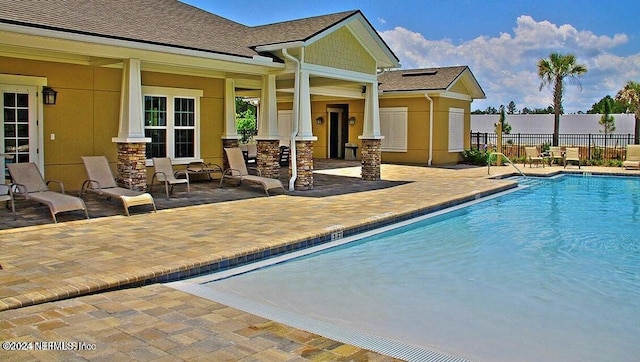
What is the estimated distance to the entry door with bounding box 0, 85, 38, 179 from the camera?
460 inches

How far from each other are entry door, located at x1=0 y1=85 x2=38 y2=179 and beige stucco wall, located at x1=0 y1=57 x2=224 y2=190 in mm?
270

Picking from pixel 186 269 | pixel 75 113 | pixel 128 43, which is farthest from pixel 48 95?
pixel 186 269

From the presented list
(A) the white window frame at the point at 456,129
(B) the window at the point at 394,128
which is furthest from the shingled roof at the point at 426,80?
(A) the white window frame at the point at 456,129

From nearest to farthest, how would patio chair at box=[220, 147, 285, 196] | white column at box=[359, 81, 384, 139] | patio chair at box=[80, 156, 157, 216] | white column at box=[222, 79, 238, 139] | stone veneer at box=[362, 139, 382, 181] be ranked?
patio chair at box=[80, 156, 157, 216], patio chair at box=[220, 147, 285, 196], white column at box=[222, 79, 238, 139], white column at box=[359, 81, 384, 139], stone veneer at box=[362, 139, 382, 181]

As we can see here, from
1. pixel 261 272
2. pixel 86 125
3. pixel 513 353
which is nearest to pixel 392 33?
pixel 86 125

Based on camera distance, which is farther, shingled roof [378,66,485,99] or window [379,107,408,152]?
window [379,107,408,152]

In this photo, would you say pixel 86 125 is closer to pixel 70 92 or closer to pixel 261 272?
pixel 70 92

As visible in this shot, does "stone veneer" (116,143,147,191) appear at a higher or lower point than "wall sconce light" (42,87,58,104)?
lower

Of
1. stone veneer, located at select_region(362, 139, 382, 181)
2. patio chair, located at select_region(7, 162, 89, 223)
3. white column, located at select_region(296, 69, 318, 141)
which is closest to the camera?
patio chair, located at select_region(7, 162, 89, 223)

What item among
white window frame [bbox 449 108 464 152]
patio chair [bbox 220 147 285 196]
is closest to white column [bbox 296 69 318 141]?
patio chair [bbox 220 147 285 196]

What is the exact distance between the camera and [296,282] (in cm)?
708

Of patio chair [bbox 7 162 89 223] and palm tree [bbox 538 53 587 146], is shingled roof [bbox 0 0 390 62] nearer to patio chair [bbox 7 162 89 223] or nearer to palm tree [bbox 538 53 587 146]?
patio chair [bbox 7 162 89 223]

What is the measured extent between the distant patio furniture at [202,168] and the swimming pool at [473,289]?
619cm

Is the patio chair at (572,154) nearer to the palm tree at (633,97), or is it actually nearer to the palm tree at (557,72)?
the palm tree at (557,72)
